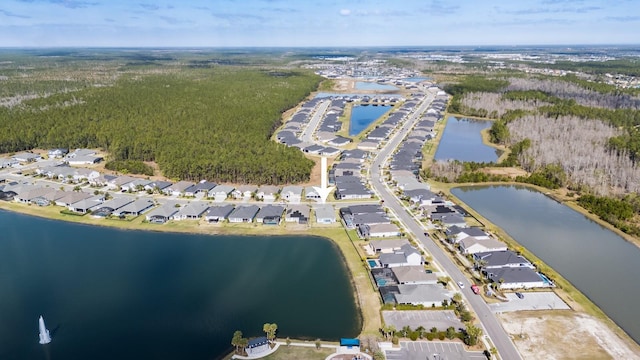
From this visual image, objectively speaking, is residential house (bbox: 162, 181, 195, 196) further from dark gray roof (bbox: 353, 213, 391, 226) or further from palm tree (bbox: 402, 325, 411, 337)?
palm tree (bbox: 402, 325, 411, 337)

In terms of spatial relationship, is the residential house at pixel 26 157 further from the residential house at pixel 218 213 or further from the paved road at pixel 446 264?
the paved road at pixel 446 264

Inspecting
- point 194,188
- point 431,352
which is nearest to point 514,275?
point 431,352

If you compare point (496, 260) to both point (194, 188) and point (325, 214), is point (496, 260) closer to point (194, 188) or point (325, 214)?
point (325, 214)

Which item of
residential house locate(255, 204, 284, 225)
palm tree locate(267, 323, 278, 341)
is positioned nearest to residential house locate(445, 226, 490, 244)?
residential house locate(255, 204, 284, 225)

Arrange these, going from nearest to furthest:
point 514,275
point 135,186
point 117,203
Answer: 1. point 514,275
2. point 117,203
3. point 135,186

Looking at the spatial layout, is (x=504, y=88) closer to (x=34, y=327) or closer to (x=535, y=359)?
(x=535, y=359)

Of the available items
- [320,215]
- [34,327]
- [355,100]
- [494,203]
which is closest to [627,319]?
[494,203]
